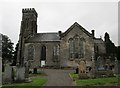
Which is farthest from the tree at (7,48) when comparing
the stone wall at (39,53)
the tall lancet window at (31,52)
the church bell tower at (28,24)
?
the stone wall at (39,53)

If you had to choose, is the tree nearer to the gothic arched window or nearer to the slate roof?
the slate roof

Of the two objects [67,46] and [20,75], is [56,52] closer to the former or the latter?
[67,46]

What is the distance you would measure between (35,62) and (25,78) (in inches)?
1068

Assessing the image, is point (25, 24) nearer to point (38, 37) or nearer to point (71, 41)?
point (38, 37)

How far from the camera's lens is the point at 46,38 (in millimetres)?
55156

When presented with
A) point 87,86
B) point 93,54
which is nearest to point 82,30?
point 93,54

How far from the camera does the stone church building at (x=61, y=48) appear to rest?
50.2 metres

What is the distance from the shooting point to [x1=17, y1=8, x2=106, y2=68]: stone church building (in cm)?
5022

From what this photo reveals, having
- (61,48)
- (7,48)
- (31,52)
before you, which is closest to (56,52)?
(61,48)

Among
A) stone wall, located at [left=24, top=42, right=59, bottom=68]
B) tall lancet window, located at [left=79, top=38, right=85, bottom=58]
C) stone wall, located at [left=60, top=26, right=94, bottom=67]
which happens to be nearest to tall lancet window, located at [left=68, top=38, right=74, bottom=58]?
stone wall, located at [left=60, top=26, right=94, bottom=67]

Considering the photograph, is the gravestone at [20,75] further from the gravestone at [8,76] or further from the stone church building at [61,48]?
the stone church building at [61,48]

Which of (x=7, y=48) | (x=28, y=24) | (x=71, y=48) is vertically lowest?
(x=71, y=48)

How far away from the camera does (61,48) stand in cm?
5094

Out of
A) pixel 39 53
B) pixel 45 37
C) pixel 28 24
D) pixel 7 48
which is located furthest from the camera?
pixel 7 48
